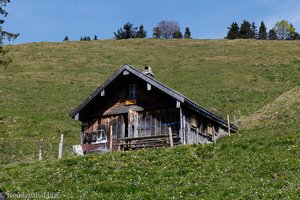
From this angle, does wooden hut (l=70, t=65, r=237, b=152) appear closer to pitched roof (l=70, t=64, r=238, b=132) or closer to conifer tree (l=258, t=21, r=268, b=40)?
pitched roof (l=70, t=64, r=238, b=132)

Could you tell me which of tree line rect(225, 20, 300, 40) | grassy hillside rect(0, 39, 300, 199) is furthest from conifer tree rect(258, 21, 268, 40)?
grassy hillside rect(0, 39, 300, 199)

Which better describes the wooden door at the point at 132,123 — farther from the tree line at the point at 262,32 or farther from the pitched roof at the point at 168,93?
the tree line at the point at 262,32

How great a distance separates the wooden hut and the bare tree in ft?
447

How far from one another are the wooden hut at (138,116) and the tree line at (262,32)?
10087 centimetres

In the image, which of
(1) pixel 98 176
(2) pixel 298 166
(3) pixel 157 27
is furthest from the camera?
(3) pixel 157 27

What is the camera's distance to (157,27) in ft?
568

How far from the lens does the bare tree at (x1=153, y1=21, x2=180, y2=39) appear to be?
174 metres

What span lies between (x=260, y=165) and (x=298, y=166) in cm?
171

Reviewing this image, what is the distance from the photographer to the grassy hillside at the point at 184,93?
2272 cm

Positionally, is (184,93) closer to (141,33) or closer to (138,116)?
(138,116)

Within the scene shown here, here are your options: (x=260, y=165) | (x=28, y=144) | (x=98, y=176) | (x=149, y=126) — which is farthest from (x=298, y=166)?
(x=28, y=144)

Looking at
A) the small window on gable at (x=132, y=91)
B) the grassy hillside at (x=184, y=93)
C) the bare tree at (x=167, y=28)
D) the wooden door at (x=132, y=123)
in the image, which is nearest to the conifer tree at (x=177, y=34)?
the bare tree at (x=167, y=28)

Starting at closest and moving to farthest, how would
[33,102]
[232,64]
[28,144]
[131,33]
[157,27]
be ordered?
1. [28,144]
2. [33,102]
3. [232,64]
4. [131,33]
5. [157,27]

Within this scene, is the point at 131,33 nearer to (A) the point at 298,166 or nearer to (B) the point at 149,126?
(B) the point at 149,126
